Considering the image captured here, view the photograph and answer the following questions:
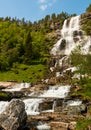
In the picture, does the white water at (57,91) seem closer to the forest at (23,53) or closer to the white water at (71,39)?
the forest at (23,53)

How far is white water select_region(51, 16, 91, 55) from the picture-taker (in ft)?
370

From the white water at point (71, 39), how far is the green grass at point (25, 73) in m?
15.0

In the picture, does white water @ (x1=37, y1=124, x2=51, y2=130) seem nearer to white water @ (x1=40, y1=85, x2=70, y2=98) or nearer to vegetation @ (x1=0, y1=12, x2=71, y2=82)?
white water @ (x1=40, y1=85, x2=70, y2=98)

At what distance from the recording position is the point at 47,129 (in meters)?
39.8

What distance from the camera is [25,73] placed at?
94.6m

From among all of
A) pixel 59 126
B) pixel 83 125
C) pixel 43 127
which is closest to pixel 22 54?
pixel 43 127

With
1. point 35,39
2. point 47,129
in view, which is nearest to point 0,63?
point 35,39

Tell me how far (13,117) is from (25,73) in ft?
186

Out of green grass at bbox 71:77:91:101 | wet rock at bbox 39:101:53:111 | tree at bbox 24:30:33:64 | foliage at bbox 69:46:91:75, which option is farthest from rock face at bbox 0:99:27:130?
tree at bbox 24:30:33:64

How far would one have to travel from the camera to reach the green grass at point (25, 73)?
292 feet

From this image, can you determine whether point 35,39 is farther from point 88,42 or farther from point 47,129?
point 47,129

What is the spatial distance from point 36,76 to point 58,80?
13.7 metres

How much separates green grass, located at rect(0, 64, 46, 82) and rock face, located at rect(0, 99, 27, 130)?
46.8 m

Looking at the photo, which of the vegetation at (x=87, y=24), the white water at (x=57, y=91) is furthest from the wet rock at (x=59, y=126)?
the vegetation at (x=87, y=24)
